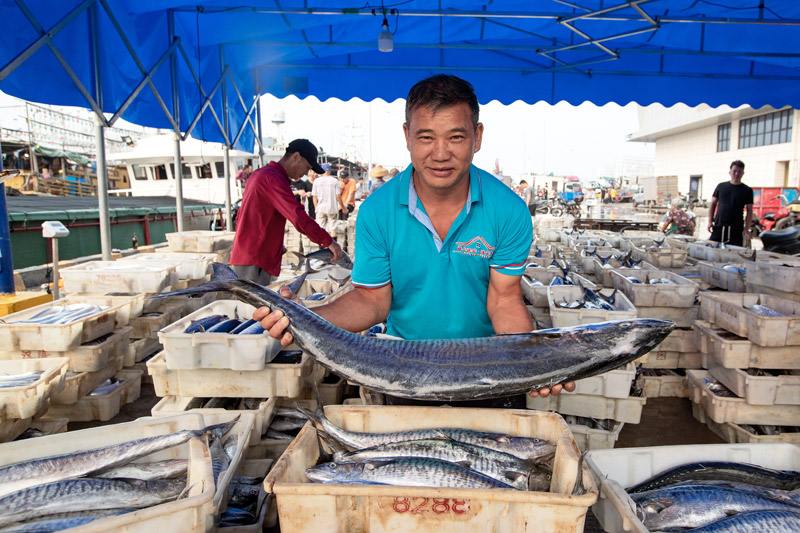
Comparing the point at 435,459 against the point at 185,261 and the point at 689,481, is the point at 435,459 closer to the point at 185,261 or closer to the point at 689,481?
the point at 689,481

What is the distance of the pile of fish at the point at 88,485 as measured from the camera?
160 centimetres

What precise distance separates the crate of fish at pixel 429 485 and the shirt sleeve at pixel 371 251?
0.64 m

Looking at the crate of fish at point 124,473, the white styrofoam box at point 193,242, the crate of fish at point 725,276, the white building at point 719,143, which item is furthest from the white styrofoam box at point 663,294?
the white building at point 719,143

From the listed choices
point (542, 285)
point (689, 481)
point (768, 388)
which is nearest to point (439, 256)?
point (689, 481)

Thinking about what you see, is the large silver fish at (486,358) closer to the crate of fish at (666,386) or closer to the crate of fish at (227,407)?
the crate of fish at (227,407)

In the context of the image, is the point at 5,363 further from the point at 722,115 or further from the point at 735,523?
the point at 722,115

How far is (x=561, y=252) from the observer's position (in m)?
7.99

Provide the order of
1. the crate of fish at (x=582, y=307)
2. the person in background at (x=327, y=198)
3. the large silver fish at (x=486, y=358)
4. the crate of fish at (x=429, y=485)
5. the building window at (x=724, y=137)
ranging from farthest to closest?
the building window at (x=724, y=137) < the person in background at (x=327, y=198) < the crate of fish at (x=582, y=307) < the large silver fish at (x=486, y=358) < the crate of fish at (x=429, y=485)

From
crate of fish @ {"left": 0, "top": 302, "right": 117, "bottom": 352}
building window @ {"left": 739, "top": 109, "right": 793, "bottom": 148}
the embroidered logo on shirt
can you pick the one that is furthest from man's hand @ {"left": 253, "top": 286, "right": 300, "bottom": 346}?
building window @ {"left": 739, "top": 109, "right": 793, "bottom": 148}

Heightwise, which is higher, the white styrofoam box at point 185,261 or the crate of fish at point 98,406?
the white styrofoam box at point 185,261

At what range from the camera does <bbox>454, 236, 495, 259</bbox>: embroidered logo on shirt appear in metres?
2.18

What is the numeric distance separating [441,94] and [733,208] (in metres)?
8.08

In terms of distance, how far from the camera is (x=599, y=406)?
11.0ft

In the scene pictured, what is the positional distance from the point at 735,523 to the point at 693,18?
701 cm
